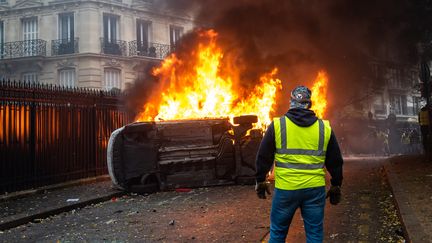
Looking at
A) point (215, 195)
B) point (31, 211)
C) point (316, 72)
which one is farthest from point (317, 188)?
point (316, 72)

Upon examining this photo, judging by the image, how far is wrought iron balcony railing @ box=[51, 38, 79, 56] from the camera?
25478mm

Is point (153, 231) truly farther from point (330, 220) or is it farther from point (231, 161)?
point (231, 161)

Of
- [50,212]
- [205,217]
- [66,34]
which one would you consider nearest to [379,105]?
[66,34]

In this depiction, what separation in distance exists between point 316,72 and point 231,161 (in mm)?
9153

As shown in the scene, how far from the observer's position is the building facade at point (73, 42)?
25.4 metres

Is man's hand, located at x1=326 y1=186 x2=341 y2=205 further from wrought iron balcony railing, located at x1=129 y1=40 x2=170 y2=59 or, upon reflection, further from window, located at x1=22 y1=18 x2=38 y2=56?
window, located at x1=22 y1=18 x2=38 y2=56

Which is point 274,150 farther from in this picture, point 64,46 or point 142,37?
point 142,37

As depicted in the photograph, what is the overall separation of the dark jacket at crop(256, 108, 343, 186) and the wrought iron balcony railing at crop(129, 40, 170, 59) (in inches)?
957

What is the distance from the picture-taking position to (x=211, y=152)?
8.77 meters

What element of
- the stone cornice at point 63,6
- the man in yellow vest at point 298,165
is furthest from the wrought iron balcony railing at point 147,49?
the man in yellow vest at point 298,165

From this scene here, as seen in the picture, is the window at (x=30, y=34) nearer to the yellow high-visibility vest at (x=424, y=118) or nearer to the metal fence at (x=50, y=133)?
the metal fence at (x=50, y=133)

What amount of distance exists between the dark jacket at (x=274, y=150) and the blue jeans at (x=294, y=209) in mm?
252

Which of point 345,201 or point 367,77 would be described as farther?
point 367,77

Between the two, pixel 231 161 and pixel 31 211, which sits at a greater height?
pixel 231 161
